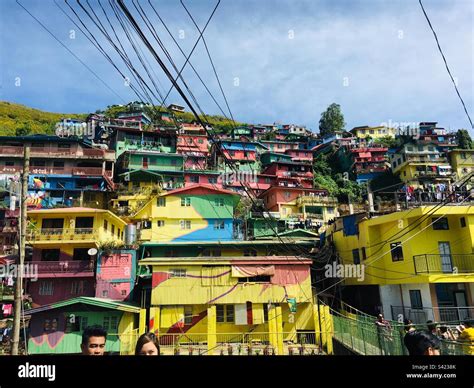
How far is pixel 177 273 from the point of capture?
2162 cm

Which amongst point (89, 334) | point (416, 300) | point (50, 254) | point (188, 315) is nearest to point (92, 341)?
point (89, 334)

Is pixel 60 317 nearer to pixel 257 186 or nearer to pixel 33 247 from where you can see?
pixel 33 247

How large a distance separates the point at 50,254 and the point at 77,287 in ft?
11.5

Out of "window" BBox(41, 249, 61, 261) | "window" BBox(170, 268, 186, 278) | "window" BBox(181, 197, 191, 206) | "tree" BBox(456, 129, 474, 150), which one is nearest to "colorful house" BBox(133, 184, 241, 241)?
"window" BBox(181, 197, 191, 206)

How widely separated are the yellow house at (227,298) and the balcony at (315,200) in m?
22.6

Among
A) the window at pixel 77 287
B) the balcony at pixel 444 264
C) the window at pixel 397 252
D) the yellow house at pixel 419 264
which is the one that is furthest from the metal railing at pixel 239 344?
the window at pixel 77 287

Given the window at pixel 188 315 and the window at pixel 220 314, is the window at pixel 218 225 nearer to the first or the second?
the window at pixel 220 314

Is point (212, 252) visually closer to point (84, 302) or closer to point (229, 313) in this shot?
point (229, 313)

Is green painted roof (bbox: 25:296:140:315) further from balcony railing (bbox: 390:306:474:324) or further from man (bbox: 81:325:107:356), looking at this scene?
man (bbox: 81:325:107:356)

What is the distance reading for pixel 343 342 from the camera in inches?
636

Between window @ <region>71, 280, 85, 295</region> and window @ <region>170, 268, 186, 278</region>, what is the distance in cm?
886

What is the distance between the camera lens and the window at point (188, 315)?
69.2 feet
